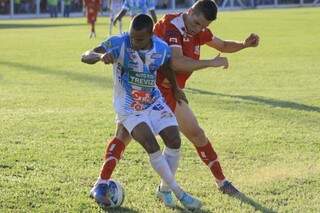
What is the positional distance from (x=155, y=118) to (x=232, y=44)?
51.2 inches

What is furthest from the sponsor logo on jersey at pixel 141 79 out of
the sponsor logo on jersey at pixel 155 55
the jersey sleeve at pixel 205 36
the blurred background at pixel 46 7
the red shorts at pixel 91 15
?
the blurred background at pixel 46 7

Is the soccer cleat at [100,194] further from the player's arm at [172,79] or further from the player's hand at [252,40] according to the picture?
the player's hand at [252,40]

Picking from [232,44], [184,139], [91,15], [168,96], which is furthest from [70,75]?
[91,15]

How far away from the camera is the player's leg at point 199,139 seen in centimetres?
609

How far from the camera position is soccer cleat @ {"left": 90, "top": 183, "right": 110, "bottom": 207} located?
18.7 ft

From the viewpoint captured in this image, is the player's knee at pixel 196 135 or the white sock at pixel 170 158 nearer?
the white sock at pixel 170 158

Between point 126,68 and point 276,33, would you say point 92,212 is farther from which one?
point 276,33

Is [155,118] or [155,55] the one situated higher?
[155,55]

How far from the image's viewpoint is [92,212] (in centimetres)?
561

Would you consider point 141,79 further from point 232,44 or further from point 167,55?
point 232,44

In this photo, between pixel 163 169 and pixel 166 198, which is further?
pixel 166 198

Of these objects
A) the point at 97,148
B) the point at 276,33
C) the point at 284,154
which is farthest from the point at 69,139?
the point at 276,33

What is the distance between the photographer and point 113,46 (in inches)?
216

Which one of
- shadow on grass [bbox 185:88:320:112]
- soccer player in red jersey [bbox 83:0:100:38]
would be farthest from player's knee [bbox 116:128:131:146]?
soccer player in red jersey [bbox 83:0:100:38]
